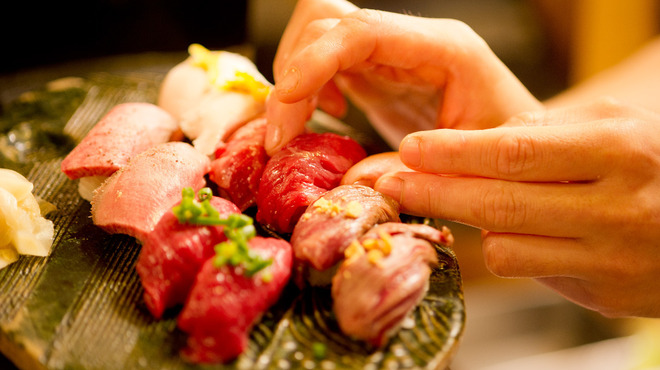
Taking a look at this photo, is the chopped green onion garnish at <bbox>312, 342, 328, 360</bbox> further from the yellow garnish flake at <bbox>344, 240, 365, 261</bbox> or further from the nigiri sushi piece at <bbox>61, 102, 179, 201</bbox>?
the nigiri sushi piece at <bbox>61, 102, 179, 201</bbox>

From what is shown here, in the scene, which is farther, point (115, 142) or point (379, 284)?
point (115, 142)

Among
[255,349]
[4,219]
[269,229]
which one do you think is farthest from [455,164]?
[4,219]

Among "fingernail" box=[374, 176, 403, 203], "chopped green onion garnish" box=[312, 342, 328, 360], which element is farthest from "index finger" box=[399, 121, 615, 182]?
"chopped green onion garnish" box=[312, 342, 328, 360]

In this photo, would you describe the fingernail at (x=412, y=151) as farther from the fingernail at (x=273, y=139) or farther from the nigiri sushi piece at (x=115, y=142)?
the nigiri sushi piece at (x=115, y=142)

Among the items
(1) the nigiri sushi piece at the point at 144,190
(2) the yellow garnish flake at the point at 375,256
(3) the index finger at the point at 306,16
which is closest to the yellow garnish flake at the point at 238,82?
(3) the index finger at the point at 306,16

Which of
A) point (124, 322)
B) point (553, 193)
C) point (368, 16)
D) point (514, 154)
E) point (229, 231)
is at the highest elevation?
point (368, 16)

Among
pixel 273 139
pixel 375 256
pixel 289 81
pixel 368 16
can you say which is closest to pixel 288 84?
pixel 289 81

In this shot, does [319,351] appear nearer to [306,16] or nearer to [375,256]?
[375,256]
